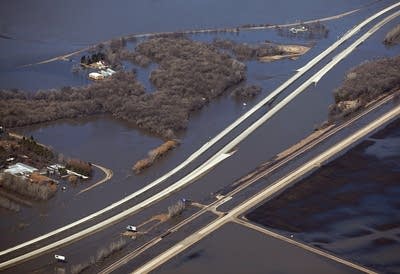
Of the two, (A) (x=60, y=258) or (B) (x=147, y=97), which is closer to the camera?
(A) (x=60, y=258)

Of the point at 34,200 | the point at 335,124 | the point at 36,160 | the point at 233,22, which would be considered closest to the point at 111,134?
the point at 36,160

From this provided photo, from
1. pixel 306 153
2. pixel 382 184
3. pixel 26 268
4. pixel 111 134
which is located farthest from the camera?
pixel 111 134

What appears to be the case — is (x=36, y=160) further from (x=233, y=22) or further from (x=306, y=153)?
(x=233, y=22)

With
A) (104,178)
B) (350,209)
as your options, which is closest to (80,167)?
(104,178)

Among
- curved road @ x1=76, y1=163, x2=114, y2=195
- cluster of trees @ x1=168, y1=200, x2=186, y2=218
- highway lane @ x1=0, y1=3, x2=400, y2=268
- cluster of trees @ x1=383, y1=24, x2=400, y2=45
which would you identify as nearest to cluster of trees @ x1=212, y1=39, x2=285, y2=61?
highway lane @ x1=0, y1=3, x2=400, y2=268

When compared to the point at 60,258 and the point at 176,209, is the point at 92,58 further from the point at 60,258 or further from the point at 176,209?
the point at 60,258

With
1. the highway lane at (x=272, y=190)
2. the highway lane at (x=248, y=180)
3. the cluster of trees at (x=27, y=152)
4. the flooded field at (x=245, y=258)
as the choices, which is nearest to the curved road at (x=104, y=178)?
the cluster of trees at (x=27, y=152)

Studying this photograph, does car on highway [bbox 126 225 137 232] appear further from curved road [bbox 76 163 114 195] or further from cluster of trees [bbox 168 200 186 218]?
curved road [bbox 76 163 114 195]

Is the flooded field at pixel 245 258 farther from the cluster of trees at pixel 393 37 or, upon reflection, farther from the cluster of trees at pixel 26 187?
the cluster of trees at pixel 393 37
